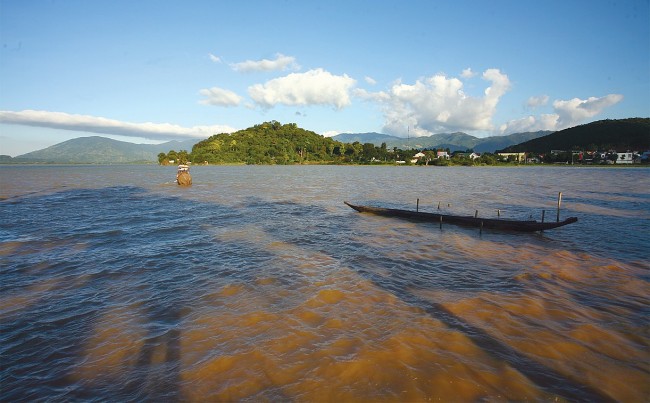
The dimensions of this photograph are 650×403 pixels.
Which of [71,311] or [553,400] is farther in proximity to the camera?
[71,311]

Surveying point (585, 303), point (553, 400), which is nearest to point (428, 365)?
point (553, 400)

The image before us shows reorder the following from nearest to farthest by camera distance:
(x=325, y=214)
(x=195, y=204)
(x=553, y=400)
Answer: (x=553, y=400) < (x=325, y=214) < (x=195, y=204)

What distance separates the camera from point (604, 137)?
164 meters

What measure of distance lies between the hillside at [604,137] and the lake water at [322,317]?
603 ft

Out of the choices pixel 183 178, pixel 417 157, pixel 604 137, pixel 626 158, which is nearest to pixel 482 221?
pixel 183 178

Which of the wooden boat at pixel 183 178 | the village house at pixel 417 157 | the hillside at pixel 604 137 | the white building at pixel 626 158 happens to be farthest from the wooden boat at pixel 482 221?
the hillside at pixel 604 137

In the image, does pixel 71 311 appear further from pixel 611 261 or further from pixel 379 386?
pixel 611 261

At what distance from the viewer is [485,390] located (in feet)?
20.8

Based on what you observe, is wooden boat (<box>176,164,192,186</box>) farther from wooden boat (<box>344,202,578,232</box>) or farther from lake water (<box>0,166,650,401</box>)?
wooden boat (<box>344,202,578,232</box>)

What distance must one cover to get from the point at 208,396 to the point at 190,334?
2.52 meters

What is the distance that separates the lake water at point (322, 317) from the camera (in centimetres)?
651

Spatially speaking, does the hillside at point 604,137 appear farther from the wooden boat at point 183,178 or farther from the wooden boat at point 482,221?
the wooden boat at point 183,178

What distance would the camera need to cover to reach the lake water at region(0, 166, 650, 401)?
21.4 ft

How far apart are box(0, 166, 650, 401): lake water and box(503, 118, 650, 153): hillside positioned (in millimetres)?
183795
